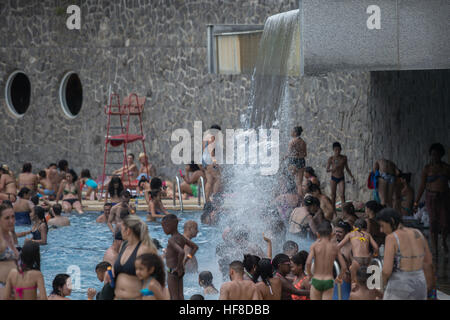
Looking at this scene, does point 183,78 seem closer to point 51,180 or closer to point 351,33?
point 51,180

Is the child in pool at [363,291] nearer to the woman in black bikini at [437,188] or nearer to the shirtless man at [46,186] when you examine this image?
the woman in black bikini at [437,188]

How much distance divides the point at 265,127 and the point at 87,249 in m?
4.28

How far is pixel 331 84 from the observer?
48.0 feet

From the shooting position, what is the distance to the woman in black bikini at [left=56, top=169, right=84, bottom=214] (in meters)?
13.6

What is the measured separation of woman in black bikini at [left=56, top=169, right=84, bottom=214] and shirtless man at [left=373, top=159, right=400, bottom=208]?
5.79 metres

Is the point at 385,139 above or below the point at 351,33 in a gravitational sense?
below

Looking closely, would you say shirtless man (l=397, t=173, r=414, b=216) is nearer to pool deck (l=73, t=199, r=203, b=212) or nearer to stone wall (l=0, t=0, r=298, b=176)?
pool deck (l=73, t=199, r=203, b=212)

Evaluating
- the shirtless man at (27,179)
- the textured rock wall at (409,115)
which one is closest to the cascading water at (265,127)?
the textured rock wall at (409,115)

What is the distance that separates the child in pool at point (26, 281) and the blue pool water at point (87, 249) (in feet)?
8.53

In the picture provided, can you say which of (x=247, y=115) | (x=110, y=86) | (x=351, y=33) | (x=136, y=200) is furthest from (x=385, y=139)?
(x=110, y=86)

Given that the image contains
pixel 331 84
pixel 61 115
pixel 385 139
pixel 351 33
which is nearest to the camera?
pixel 351 33

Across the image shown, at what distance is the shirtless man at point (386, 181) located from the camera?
454 inches
